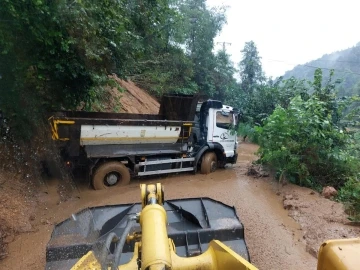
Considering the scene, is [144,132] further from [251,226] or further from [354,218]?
[354,218]

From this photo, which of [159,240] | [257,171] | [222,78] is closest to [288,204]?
[257,171]

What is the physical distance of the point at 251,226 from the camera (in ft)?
17.1

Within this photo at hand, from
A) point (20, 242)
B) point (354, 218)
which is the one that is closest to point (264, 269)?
point (354, 218)

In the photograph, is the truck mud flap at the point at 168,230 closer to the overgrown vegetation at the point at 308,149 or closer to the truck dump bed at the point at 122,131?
the truck dump bed at the point at 122,131

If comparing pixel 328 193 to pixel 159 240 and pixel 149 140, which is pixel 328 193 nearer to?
pixel 149 140

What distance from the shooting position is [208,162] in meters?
7.96

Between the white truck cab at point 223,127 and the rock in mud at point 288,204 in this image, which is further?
the white truck cab at point 223,127

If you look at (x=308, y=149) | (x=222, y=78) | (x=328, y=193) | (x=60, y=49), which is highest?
(x=222, y=78)

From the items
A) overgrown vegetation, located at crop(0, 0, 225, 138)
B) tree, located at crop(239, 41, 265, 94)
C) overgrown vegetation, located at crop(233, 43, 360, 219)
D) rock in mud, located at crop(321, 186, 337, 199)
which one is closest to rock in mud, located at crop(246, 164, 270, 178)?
overgrown vegetation, located at crop(233, 43, 360, 219)

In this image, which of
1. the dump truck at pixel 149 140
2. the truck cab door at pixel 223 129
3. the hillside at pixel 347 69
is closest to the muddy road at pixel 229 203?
the dump truck at pixel 149 140

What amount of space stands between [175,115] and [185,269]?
22.2 feet

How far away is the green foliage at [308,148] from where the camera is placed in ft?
23.2

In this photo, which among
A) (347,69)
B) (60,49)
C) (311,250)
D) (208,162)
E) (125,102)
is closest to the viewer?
(311,250)

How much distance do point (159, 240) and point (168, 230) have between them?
2.22 m
